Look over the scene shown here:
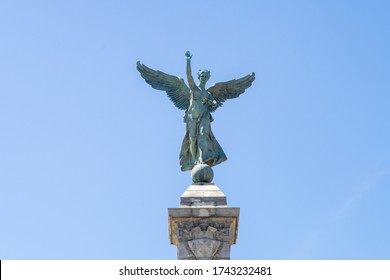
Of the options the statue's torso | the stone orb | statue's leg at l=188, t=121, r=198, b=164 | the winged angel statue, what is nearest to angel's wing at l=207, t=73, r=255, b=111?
the winged angel statue

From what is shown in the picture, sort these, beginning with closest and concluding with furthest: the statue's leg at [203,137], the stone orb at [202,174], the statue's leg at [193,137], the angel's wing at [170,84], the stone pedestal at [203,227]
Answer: the stone pedestal at [203,227], the stone orb at [202,174], the statue's leg at [203,137], the statue's leg at [193,137], the angel's wing at [170,84]

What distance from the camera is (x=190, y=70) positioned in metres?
30.8

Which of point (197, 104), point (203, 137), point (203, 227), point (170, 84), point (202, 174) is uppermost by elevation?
point (170, 84)

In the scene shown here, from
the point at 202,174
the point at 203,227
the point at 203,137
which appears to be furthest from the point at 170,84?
the point at 203,227

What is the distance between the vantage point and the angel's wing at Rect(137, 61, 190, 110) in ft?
103

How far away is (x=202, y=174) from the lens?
2948 cm

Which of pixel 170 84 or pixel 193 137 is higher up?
pixel 170 84

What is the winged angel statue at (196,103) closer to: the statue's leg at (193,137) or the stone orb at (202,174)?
the statue's leg at (193,137)

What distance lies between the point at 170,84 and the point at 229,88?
1715 millimetres

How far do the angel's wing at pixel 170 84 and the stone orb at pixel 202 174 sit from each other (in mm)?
2318

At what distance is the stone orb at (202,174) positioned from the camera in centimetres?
2950

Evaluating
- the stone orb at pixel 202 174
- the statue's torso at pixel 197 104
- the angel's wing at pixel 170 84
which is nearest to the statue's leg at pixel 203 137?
the statue's torso at pixel 197 104

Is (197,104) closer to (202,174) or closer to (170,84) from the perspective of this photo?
(170,84)
